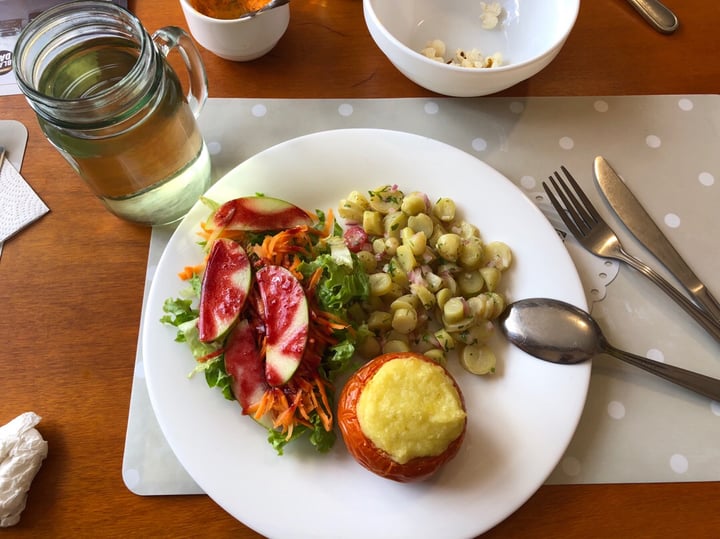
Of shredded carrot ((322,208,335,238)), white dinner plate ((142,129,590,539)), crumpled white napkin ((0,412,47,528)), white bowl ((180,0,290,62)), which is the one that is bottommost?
crumpled white napkin ((0,412,47,528))

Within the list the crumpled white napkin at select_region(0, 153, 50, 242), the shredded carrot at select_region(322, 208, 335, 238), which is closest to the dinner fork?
the shredded carrot at select_region(322, 208, 335, 238)

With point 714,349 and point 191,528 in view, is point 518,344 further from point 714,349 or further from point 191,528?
point 191,528

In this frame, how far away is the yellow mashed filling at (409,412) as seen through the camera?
0.82 metres

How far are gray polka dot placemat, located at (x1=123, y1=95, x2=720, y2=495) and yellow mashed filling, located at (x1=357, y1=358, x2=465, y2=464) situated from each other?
193 mm

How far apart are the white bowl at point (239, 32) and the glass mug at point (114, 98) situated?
15 cm

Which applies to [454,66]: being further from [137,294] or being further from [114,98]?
[137,294]

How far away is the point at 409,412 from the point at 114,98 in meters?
0.62

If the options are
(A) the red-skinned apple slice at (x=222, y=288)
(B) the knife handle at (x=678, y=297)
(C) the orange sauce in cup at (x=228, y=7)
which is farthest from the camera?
(C) the orange sauce in cup at (x=228, y=7)

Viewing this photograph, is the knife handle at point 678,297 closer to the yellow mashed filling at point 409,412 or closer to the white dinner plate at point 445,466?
the white dinner plate at point 445,466

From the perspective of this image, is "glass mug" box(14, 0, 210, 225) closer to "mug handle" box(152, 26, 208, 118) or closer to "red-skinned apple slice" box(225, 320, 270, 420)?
"mug handle" box(152, 26, 208, 118)

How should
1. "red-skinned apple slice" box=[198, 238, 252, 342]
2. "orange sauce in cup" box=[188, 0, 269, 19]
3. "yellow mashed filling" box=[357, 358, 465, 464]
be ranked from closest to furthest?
"yellow mashed filling" box=[357, 358, 465, 464] → "red-skinned apple slice" box=[198, 238, 252, 342] → "orange sauce in cup" box=[188, 0, 269, 19]

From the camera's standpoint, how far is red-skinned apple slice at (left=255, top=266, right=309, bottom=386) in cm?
89

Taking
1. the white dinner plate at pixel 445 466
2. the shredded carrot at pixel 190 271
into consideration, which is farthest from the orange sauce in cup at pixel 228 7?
the shredded carrot at pixel 190 271

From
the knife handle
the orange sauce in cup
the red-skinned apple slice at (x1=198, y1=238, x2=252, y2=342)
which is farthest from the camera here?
the orange sauce in cup
